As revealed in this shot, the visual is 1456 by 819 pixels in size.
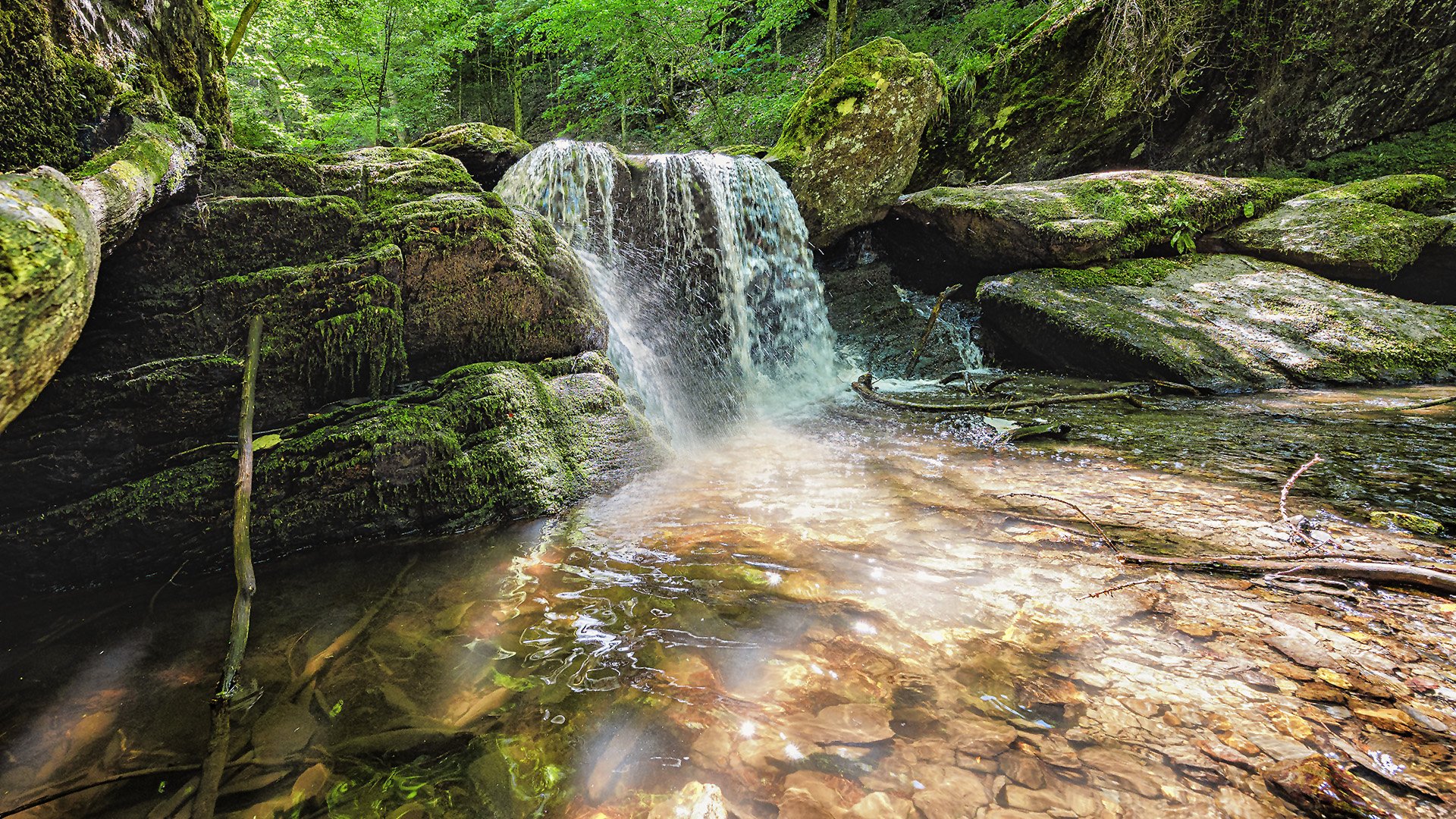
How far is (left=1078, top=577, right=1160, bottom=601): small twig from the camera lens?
2.11 meters

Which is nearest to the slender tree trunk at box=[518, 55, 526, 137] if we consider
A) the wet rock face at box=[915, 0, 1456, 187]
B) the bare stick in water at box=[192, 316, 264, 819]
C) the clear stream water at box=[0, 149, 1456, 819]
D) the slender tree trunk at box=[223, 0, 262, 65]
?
the slender tree trunk at box=[223, 0, 262, 65]

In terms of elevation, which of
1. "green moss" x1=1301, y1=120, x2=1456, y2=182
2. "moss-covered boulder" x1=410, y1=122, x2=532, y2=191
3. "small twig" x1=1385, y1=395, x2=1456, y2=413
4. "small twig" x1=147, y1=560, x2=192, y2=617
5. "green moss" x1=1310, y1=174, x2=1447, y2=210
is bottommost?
"small twig" x1=147, y1=560, x2=192, y2=617

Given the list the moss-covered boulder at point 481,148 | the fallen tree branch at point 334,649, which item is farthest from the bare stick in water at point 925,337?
the fallen tree branch at point 334,649

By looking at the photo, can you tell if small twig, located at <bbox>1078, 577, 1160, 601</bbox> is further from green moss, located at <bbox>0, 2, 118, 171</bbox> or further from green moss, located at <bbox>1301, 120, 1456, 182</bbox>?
green moss, located at <bbox>1301, 120, 1456, 182</bbox>

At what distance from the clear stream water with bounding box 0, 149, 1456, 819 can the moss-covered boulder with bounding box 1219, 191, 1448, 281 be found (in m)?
4.55

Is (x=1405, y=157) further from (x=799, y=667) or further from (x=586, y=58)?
(x=586, y=58)

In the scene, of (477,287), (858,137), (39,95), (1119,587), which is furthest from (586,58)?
(1119,587)

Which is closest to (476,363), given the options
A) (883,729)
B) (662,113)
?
(883,729)

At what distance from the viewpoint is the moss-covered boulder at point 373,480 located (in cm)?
261

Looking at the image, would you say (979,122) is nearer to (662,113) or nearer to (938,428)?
(938,428)

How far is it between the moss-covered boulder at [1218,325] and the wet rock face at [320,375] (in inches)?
214

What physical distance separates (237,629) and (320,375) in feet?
5.77

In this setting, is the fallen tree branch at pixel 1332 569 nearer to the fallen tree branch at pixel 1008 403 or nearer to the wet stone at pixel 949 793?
the wet stone at pixel 949 793

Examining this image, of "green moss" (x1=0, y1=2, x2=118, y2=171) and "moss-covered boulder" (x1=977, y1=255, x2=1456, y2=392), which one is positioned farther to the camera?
"moss-covered boulder" (x1=977, y1=255, x2=1456, y2=392)
